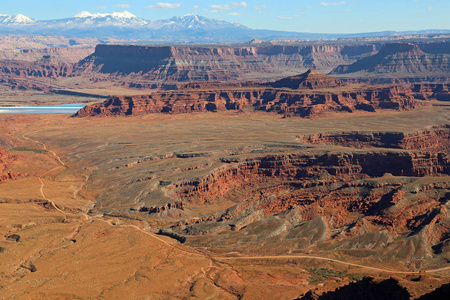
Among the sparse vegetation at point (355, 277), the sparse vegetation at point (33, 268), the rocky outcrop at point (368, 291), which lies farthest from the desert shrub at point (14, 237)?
the sparse vegetation at point (355, 277)

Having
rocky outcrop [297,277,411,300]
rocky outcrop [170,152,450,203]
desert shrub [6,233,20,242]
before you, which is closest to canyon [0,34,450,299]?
rocky outcrop [297,277,411,300]

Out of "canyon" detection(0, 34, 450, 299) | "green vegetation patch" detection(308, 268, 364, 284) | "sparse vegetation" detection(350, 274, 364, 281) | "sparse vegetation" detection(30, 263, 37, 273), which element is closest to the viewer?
"canyon" detection(0, 34, 450, 299)

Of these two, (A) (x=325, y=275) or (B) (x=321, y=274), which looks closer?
(A) (x=325, y=275)

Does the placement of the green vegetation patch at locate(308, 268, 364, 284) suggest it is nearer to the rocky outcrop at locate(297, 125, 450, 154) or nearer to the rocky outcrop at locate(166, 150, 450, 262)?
the rocky outcrop at locate(166, 150, 450, 262)

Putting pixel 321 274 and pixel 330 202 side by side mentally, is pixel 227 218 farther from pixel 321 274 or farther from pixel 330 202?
pixel 321 274

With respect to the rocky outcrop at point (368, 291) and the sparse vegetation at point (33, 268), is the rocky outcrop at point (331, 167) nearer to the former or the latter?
the sparse vegetation at point (33, 268)

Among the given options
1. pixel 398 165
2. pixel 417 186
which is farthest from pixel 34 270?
pixel 398 165

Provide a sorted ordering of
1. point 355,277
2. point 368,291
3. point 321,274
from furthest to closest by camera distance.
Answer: point 321,274 < point 355,277 < point 368,291

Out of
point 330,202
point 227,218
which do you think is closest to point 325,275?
point 227,218

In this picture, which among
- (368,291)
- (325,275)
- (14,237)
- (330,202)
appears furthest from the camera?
(330,202)
